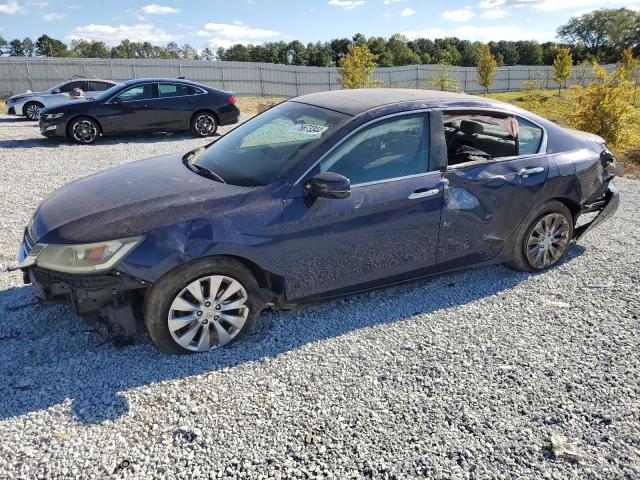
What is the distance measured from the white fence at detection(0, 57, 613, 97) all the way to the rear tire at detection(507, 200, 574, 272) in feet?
93.9

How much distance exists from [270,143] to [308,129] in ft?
1.29

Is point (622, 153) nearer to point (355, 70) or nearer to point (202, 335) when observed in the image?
point (202, 335)

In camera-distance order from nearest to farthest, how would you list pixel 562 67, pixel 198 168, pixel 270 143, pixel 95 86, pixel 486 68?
pixel 198 168, pixel 270 143, pixel 95 86, pixel 562 67, pixel 486 68

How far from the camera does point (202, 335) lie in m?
3.40

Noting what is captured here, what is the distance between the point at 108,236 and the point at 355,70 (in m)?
22.2

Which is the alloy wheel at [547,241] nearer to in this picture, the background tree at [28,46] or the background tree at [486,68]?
the background tree at [486,68]

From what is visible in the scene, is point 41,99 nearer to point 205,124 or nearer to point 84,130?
point 84,130

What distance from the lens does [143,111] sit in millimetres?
12094

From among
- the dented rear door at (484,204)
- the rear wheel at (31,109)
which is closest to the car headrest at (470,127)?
the dented rear door at (484,204)

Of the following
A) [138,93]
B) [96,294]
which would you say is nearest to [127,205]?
[96,294]

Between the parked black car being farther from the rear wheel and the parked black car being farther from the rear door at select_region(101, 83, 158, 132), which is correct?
the rear wheel

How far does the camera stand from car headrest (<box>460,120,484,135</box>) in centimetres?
436

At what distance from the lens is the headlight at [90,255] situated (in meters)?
3.03

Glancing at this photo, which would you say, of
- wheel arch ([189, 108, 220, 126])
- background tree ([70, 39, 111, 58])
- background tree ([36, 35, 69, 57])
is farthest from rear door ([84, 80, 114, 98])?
background tree ([36, 35, 69, 57])
